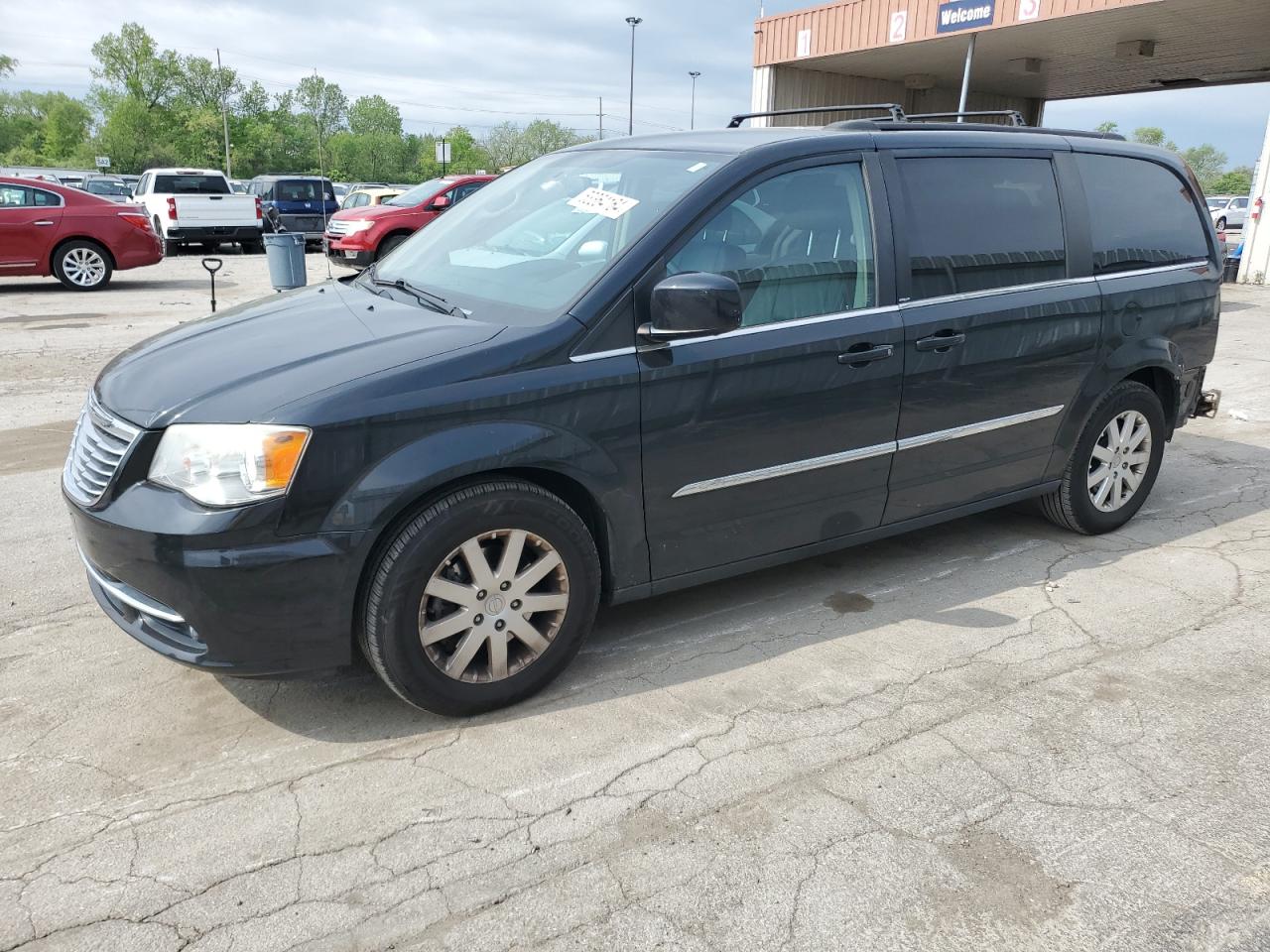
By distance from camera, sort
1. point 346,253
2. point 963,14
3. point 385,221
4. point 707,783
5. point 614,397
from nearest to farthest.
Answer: point 707,783 < point 614,397 < point 385,221 < point 346,253 < point 963,14

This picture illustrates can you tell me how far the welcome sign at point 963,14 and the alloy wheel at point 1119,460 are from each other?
51.3 ft

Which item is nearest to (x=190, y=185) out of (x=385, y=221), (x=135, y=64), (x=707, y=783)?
(x=385, y=221)

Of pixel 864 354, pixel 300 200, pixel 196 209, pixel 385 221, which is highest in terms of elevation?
pixel 300 200

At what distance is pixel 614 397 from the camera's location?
3160mm

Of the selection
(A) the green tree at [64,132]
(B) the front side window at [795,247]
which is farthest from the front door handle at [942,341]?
(A) the green tree at [64,132]

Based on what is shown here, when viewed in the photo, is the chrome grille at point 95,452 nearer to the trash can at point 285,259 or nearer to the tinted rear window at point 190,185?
the trash can at point 285,259

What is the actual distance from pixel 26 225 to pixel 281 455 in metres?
13.4

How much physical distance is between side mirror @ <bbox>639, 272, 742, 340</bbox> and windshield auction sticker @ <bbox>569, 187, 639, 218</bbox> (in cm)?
52

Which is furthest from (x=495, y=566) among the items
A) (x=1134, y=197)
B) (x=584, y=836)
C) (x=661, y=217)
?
(x=1134, y=197)

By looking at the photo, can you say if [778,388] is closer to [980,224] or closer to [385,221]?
[980,224]

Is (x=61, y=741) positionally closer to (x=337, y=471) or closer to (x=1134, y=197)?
(x=337, y=471)

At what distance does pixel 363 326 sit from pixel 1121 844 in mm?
2726

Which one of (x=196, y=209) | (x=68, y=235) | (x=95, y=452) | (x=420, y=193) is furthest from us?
(x=196, y=209)

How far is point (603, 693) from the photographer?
332 centimetres
